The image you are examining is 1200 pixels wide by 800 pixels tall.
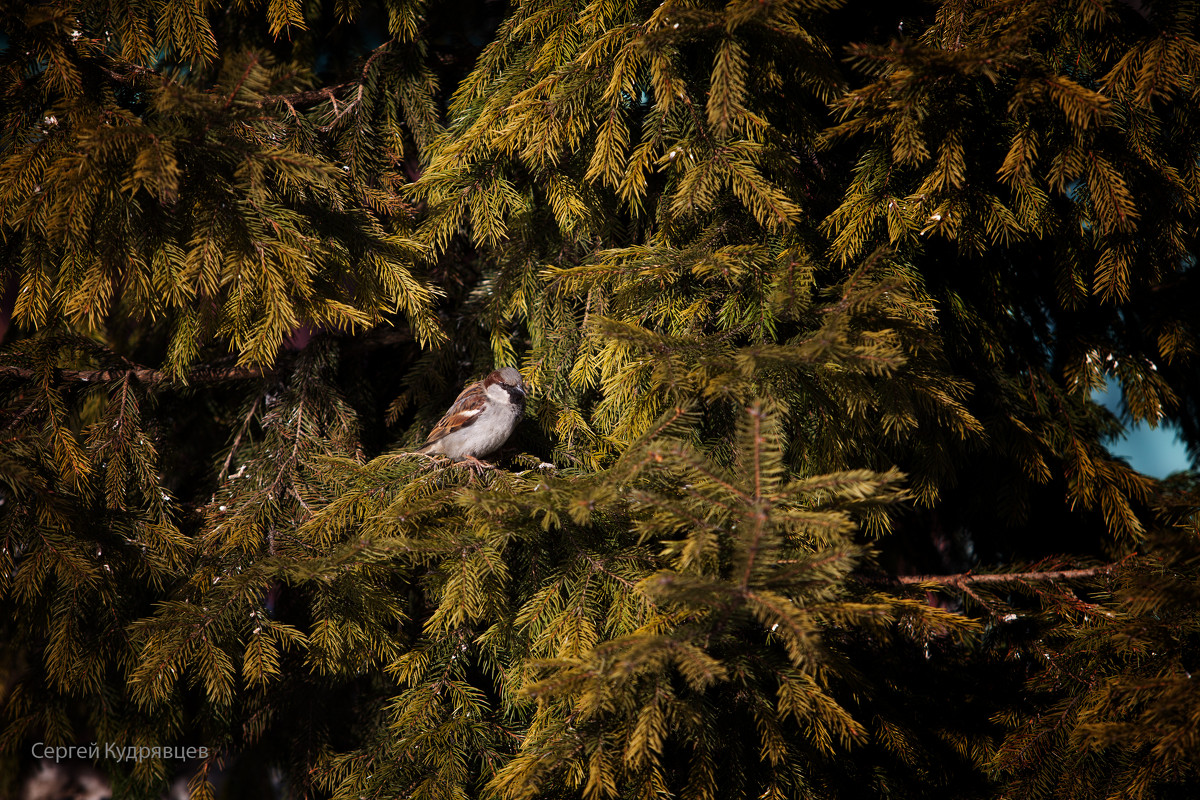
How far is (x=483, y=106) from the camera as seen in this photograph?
2.36 metres

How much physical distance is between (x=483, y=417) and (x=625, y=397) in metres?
0.92

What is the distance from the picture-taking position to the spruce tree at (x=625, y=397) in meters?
1.58

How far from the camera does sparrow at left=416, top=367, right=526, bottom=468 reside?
8.77 ft

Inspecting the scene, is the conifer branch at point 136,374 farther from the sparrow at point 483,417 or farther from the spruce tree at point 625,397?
the sparrow at point 483,417

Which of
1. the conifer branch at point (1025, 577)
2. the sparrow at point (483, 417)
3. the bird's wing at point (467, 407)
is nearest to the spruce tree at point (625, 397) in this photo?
the conifer branch at point (1025, 577)

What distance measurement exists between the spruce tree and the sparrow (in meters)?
0.13

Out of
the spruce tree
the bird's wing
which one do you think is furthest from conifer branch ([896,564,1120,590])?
the bird's wing

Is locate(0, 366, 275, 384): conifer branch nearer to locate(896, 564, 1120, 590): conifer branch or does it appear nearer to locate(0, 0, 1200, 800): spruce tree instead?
locate(0, 0, 1200, 800): spruce tree

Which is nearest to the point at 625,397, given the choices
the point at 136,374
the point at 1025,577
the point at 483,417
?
the point at 483,417

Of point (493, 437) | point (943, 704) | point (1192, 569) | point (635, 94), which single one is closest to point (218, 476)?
point (493, 437)

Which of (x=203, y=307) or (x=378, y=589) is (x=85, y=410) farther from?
(x=378, y=589)

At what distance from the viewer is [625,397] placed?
2037 millimetres

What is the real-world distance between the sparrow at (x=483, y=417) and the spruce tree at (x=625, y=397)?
131 millimetres

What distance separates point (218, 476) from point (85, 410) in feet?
3.43
